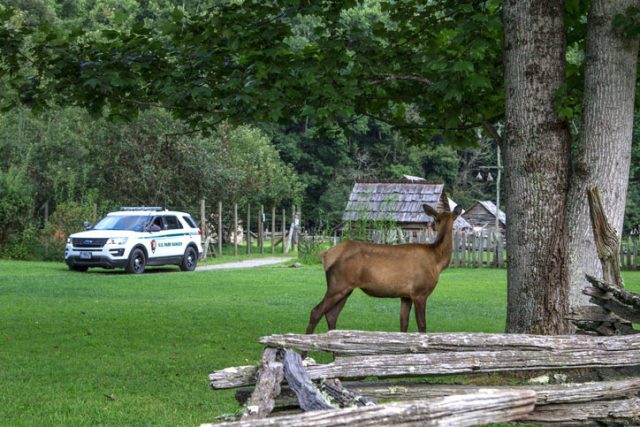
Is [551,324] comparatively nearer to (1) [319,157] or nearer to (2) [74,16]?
(2) [74,16]

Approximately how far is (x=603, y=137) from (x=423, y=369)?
499 cm

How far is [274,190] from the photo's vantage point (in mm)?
55812

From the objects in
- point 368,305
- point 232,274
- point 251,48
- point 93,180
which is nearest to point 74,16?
point 93,180

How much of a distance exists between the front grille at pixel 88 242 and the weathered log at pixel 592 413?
82.1 ft

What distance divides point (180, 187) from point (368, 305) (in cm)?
2613

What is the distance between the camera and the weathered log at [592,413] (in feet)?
21.0

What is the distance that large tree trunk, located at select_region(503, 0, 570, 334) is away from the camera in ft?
35.4

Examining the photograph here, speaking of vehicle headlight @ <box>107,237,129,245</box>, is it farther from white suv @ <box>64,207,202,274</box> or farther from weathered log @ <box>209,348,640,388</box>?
weathered log @ <box>209,348,640,388</box>

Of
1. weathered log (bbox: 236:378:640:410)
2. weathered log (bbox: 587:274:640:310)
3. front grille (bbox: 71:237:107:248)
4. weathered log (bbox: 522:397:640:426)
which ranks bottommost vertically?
weathered log (bbox: 522:397:640:426)

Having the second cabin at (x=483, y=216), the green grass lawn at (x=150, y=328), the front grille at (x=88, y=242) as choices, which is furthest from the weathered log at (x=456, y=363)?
the second cabin at (x=483, y=216)

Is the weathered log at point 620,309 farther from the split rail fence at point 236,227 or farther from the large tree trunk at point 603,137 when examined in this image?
the split rail fence at point 236,227

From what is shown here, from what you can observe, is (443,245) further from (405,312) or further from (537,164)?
(537,164)

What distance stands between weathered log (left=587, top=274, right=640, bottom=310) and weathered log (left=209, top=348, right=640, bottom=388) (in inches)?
15.7

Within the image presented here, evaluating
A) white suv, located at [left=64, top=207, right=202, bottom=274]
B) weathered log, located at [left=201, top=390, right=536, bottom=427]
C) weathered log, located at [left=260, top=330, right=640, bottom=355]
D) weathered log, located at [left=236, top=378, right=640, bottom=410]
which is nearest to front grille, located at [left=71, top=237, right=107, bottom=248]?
white suv, located at [left=64, top=207, right=202, bottom=274]
